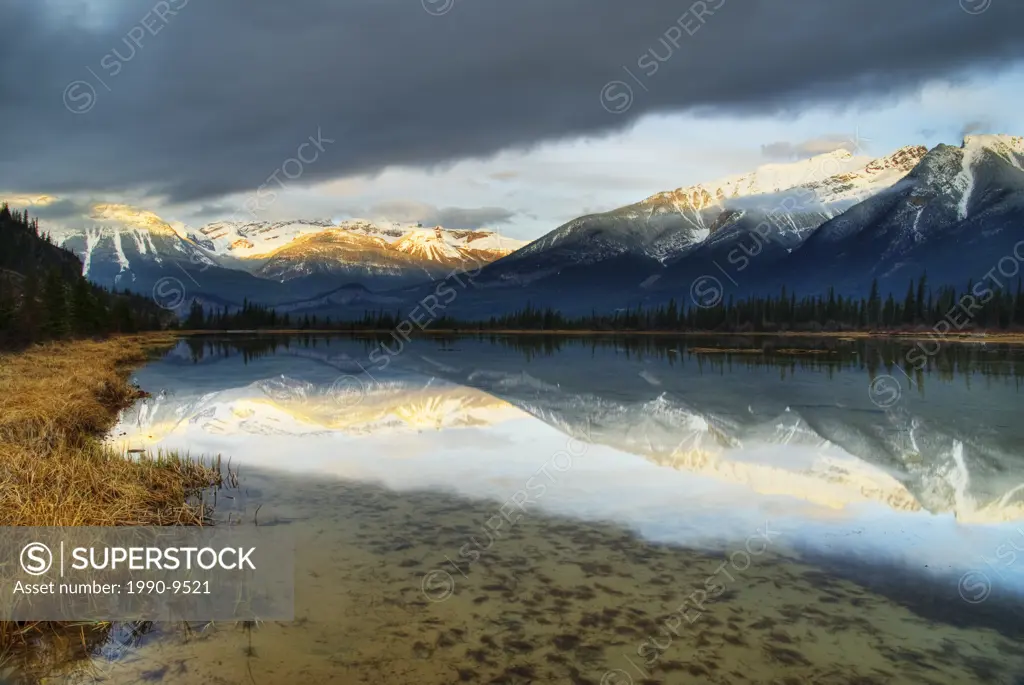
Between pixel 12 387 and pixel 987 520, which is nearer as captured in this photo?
pixel 987 520

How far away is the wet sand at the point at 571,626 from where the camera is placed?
8453mm

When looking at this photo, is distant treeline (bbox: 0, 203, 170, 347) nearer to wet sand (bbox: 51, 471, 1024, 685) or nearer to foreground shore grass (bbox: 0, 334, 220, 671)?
foreground shore grass (bbox: 0, 334, 220, 671)

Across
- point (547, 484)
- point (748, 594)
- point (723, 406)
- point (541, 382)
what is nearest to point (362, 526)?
point (547, 484)

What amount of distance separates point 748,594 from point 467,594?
13.8ft

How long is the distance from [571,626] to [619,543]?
396cm

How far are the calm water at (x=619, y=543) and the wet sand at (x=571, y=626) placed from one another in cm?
4

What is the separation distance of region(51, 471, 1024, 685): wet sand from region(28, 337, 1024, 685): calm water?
4cm

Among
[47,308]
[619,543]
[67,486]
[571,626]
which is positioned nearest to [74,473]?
[67,486]

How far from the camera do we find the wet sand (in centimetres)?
845

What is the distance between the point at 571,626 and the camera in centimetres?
962

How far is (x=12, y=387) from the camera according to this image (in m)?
26.5

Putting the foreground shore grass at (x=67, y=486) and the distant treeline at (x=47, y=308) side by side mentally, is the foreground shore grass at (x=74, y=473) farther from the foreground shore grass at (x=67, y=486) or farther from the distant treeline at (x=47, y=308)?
the distant treeline at (x=47, y=308)

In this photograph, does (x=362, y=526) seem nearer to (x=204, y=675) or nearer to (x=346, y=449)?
(x=204, y=675)

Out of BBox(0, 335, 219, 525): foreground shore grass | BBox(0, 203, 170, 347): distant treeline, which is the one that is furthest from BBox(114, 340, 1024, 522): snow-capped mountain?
BBox(0, 203, 170, 347): distant treeline
